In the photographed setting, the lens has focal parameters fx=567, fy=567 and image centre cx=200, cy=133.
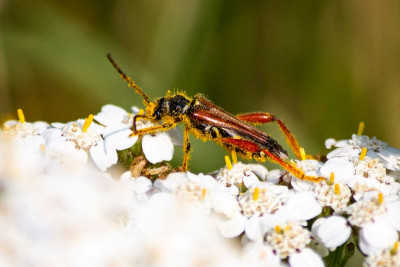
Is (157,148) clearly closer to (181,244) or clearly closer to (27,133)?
(27,133)

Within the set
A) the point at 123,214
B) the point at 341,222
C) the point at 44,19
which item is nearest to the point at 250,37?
the point at 44,19

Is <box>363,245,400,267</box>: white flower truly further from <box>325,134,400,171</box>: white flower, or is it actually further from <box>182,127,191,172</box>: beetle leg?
<box>182,127,191,172</box>: beetle leg

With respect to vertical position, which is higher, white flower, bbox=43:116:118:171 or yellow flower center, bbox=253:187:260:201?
white flower, bbox=43:116:118:171

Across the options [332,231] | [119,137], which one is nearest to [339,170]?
[332,231]

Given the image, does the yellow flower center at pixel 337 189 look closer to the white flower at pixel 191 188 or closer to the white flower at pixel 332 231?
the white flower at pixel 332 231

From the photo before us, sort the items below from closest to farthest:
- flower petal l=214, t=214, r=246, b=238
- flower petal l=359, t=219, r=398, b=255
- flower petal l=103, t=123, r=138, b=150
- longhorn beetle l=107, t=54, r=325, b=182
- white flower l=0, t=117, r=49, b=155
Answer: flower petal l=359, t=219, r=398, b=255
flower petal l=214, t=214, r=246, b=238
white flower l=0, t=117, r=49, b=155
flower petal l=103, t=123, r=138, b=150
longhorn beetle l=107, t=54, r=325, b=182

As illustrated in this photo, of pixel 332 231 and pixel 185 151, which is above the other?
pixel 185 151

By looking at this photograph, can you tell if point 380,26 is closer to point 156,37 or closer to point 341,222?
point 156,37

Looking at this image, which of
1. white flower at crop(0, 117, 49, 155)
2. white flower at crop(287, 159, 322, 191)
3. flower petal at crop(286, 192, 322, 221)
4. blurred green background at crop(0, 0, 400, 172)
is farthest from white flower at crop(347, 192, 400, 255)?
blurred green background at crop(0, 0, 400, 172)
